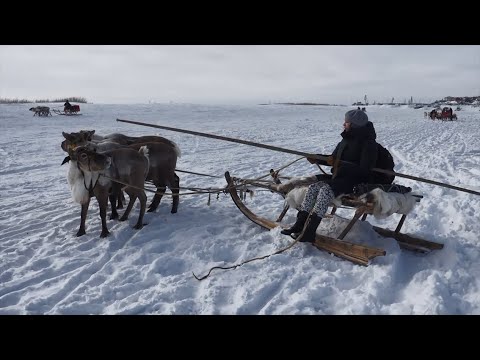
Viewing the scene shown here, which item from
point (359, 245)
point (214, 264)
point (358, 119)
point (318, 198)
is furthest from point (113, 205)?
Result: point (358, 119)

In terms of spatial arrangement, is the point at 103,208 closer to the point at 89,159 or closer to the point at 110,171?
the point at 110,171

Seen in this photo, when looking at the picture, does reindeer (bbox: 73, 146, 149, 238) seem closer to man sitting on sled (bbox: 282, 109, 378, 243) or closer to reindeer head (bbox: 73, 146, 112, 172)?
reindeer head (bbox: 73, 146, 112, 172)

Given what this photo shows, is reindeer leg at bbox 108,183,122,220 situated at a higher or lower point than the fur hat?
lower

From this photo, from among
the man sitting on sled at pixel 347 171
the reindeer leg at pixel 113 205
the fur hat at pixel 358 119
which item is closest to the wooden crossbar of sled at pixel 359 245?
the man sitting on sled at pixel 347 171

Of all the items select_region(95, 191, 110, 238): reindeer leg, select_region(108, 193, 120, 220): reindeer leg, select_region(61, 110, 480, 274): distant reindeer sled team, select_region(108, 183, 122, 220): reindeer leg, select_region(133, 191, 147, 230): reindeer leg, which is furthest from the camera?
select_region(108, 193, 120, 220): reindeer leg

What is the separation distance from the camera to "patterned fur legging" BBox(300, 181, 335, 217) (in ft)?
15.1

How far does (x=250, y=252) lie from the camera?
478cm

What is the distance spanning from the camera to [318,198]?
464 cm

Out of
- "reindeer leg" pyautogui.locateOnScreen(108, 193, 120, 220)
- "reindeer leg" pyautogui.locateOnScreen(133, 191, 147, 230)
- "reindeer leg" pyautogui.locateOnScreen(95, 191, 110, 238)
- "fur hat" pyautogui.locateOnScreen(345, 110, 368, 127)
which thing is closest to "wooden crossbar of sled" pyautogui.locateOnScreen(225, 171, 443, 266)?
"fur hat" pyautogui.locateOnScreen(345, 110, 368, 127)

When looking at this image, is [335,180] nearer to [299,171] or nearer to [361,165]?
[361,165]

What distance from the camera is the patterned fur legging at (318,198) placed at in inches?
181

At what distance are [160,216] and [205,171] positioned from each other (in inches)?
169

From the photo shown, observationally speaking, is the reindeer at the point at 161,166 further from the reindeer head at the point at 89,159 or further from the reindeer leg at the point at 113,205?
the reindeer head at the point at 89,159
